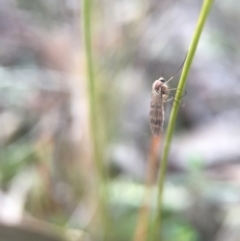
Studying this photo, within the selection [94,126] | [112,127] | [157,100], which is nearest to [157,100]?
[157,100]

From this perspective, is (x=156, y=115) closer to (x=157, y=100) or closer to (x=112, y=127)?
(x=157, y=100)

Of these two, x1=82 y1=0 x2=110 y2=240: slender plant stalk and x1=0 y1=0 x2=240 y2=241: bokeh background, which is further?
x1=0 y1=0 x2=240 y2=241: bokeh background

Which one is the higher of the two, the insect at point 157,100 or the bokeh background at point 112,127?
the bokeh background at point 112,127

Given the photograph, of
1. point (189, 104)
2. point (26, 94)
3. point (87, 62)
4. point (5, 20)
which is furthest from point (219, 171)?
point (5, 20)

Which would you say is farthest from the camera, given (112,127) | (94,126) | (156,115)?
(112,127)

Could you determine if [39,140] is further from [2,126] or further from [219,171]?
[219,171]

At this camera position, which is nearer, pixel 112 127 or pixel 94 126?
pixel 94 126

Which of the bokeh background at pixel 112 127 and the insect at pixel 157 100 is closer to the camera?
the insect at pixel 157 100
